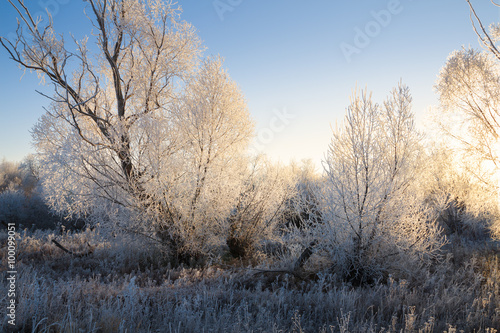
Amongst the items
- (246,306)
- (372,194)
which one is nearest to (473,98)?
(372,194)

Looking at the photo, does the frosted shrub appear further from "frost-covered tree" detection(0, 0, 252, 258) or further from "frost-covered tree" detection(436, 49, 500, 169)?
"frost-covered tree" detection(436, 49, 500, 169)

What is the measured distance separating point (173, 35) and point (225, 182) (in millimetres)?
4118

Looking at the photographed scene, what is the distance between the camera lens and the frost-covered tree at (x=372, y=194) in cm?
473

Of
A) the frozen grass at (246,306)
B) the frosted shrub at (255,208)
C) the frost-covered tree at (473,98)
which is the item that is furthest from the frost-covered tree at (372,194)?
the frost-covered tree at (473,98)

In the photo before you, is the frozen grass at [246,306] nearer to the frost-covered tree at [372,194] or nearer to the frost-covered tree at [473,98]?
the frost-covered tree at [372,194]

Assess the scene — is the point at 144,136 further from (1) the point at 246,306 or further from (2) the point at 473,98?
(2) the point at 473,98

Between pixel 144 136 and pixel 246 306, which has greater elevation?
pixel 144 136

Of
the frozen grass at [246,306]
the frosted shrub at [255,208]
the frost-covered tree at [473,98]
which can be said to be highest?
the frost-covered tree at [473,98]

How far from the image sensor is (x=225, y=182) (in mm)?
6508

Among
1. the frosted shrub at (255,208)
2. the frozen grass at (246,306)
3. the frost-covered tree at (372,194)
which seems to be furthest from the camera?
the frosted shrub at (255,208)

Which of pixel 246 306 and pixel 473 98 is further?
pixel 473 98

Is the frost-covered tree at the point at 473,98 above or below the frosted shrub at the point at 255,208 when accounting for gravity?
above

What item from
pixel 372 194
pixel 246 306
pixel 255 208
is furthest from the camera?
pixel 255 208

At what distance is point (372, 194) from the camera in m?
4.70
